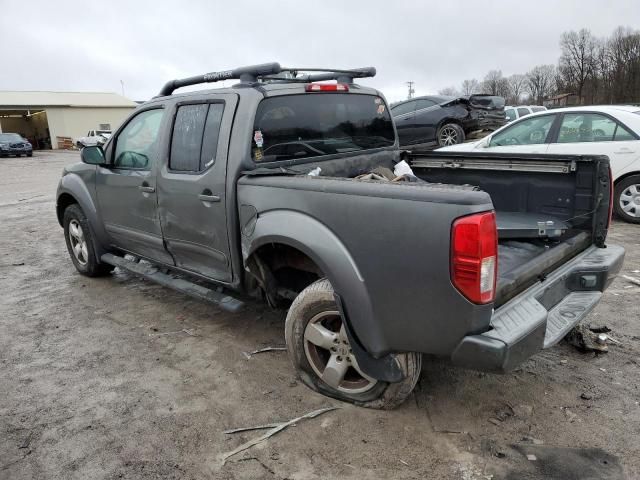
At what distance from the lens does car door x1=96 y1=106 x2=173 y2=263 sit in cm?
412

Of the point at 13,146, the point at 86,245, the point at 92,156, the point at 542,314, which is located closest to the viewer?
the point at 542,314

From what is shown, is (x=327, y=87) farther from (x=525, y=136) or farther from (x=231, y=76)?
(x=525, y=136)

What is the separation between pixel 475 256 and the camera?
7.38 feet

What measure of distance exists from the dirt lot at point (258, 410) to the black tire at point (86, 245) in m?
1.00

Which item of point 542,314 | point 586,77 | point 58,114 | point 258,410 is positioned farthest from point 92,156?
point 586,77

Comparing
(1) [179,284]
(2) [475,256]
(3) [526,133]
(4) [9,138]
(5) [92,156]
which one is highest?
(4) [9,138]

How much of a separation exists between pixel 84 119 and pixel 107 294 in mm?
44528

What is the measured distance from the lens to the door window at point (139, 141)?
414 cm

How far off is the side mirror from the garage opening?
1778 inches

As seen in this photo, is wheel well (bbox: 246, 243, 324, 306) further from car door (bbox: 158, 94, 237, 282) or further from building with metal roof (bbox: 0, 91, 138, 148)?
building with metal roof (bbox: 0, 91, 138, 148)

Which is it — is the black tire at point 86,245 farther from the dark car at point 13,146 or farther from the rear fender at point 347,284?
the dark car at point 13,146

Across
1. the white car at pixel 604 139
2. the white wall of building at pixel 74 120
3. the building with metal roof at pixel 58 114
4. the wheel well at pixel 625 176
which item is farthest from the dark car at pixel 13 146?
the wheel well at pixel 625 176

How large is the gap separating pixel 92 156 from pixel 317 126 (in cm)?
218

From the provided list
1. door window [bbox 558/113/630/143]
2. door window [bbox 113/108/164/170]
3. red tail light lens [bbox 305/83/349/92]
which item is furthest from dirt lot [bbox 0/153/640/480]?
door window [bbox 558/113/630/143]
